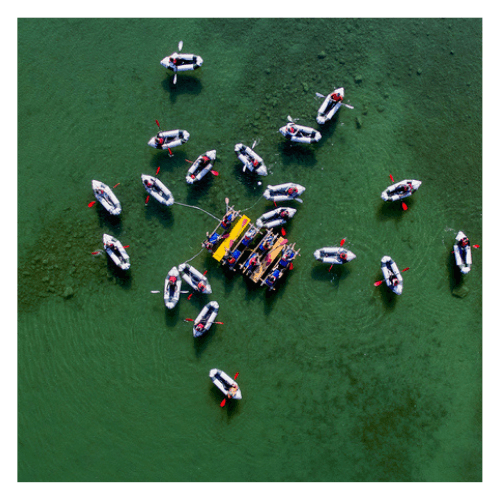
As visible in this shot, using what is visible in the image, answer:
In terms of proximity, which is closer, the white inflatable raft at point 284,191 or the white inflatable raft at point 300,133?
the white inflatable raft at point 284,191

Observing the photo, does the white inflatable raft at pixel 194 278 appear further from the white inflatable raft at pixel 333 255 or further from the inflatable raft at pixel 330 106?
the inflatable raft at pixel 330 106

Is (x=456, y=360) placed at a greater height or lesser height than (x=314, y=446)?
greater

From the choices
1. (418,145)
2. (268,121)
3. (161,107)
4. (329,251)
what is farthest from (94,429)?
(418,145)

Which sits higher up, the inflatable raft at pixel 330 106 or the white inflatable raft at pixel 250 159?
the inflatable raft at pixel 330 106

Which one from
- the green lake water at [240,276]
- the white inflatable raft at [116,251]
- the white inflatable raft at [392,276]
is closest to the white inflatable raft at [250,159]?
the green lake water at [240,276]

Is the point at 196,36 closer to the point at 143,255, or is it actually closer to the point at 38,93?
the point at 38,93

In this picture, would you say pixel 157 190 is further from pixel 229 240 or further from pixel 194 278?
pixel 194 278
